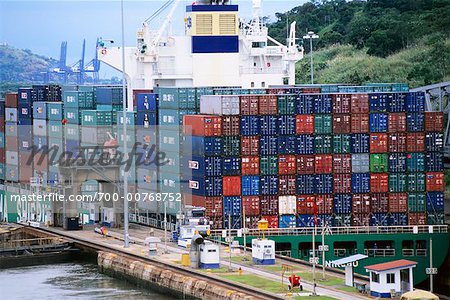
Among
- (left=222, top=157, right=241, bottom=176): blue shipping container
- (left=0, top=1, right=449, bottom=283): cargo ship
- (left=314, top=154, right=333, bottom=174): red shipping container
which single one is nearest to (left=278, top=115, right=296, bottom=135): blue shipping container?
(left=0, top=1, right=449, bottom=283): cargo ship

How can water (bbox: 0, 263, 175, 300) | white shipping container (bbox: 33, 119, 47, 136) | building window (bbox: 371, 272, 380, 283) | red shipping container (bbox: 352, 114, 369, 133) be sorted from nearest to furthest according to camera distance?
1. building window (bbox: 371, 272, 380, 283)
2. water (bbox: 0, 263, 175, 300)
3. red shipping container (bbox: 352, 114, 369, 133)
4. white shipping container (bbox: 33, 119, 47, 136)

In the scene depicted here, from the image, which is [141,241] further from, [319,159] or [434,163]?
[434,163]

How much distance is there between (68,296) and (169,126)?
469 inches

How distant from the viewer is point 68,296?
46938mm

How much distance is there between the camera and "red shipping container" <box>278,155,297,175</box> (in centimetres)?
5206

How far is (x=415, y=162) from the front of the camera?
2064 inches

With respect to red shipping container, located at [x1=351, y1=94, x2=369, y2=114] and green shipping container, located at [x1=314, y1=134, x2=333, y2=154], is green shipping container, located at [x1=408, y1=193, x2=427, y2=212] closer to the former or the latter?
green shipping container, located at [x1=314, y1=134, x2=333, y2=154]

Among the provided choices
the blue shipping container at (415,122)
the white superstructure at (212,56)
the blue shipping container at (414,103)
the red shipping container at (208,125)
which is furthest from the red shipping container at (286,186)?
the white superstructure at (212,56)

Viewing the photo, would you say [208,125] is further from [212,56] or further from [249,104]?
[212,56]

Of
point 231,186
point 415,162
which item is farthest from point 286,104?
point 415,162

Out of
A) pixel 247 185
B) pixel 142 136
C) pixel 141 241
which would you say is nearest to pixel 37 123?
pixel 142 136

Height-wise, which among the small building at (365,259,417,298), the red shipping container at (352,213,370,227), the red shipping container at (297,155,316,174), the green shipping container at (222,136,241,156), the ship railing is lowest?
the ship railing

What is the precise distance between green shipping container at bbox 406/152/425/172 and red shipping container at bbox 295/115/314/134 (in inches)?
145

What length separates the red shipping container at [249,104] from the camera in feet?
171
